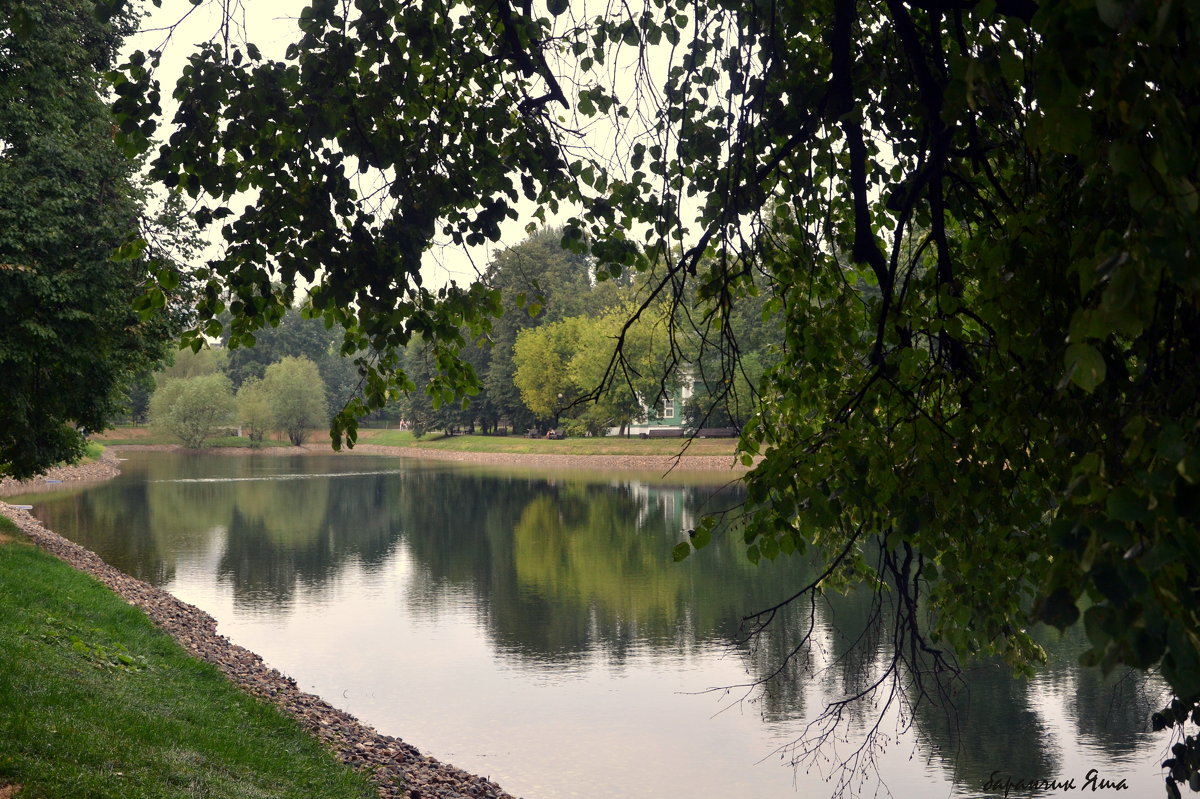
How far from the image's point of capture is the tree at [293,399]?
3526 inches

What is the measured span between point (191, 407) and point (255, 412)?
26.9 feet

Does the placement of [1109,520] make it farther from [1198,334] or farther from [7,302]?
[7,302]

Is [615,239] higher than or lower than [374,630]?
higher

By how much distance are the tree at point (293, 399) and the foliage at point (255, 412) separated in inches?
11.4

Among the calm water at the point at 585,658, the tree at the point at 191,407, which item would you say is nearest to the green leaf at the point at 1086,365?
the calm water at the point at 585,658

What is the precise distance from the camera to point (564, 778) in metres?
11.8

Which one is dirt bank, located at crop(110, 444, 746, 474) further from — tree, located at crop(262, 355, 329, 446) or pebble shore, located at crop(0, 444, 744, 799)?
pebble shore, located at crop(0, 444, 744, 799)

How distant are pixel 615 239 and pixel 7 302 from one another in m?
14.4

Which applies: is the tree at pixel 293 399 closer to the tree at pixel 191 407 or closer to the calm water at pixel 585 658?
the tree at pixel 191 407

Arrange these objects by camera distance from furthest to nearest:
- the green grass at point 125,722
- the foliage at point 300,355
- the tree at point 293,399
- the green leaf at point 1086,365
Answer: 1. the foliage at point 300,355
2. the tree at point 293,399
3. the green grass at point 125,722
4. the green leaf at point 1086,365

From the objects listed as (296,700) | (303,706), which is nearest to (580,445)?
(296,700)

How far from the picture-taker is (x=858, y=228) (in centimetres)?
488

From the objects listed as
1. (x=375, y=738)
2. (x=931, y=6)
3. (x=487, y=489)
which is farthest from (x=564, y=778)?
(x=487, y=489)

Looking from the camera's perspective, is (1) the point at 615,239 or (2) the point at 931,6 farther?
(1) the point at 615,239
